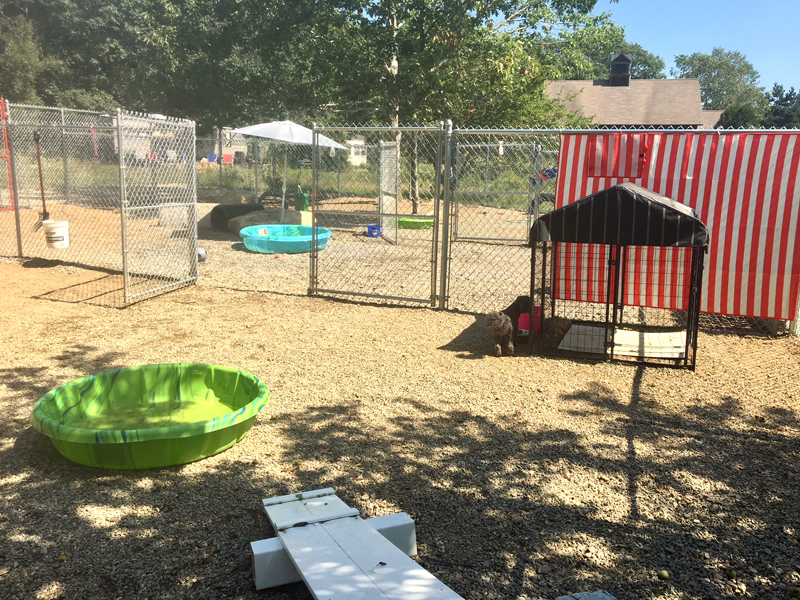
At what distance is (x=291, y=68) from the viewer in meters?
30.8

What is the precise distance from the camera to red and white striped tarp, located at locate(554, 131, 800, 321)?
23.0 feet

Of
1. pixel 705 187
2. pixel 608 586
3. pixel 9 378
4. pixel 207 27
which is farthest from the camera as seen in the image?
pixel 207 27

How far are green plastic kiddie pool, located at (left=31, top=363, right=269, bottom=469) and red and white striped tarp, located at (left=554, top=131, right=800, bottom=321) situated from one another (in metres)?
4.57

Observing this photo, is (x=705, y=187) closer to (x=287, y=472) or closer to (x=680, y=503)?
(x=680, y=503)

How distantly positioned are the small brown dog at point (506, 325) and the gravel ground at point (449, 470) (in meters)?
0.14

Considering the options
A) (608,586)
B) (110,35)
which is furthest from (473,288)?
(110,35)

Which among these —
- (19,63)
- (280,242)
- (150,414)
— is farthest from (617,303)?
(19,63)

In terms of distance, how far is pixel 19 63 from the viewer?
3884 centimetres

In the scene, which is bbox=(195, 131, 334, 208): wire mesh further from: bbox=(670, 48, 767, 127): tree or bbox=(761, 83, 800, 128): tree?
bbox=(670, 48, 767, 127): tree

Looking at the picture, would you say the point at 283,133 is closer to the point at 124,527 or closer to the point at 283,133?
the point at 283,133

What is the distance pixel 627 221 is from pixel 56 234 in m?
9.86

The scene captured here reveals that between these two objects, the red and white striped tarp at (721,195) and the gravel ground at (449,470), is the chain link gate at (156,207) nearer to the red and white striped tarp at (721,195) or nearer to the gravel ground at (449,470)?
the gravel ground at (449,470)

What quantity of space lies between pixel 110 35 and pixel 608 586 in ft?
153

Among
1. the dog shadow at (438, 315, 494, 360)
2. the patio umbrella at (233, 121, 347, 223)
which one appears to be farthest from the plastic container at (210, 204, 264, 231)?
the dog shadow at (438, 315, 494, 360)
